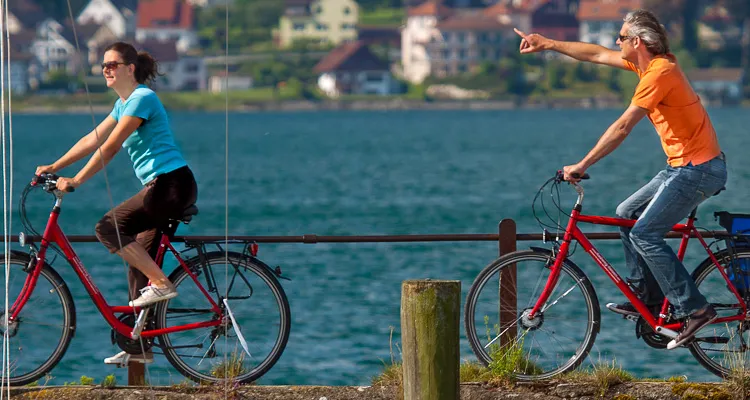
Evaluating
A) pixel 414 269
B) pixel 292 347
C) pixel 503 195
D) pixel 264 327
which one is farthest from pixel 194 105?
pixel 264 327

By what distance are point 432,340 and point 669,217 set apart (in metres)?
1.51

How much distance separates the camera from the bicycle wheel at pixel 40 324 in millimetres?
6801

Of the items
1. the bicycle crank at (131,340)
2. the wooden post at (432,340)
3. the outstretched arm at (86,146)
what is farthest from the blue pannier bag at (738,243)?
the outstretched arm at (86,146)

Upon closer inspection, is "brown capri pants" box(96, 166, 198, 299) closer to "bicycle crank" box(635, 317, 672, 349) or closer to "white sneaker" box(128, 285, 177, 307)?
"white sneaker" box(128, 285, 177, 307)

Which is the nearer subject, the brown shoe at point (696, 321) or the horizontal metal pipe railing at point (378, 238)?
the brown shoe at point (696, 321)

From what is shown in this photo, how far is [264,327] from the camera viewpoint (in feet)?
23.6

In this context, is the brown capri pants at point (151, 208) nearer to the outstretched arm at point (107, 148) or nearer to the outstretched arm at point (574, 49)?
the outstretched arm at point (107, 148)

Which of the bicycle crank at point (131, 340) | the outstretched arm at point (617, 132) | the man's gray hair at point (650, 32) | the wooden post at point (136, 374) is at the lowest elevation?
the wooden post at point (136, 374)

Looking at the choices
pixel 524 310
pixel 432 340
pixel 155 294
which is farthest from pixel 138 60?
pixel 524 310

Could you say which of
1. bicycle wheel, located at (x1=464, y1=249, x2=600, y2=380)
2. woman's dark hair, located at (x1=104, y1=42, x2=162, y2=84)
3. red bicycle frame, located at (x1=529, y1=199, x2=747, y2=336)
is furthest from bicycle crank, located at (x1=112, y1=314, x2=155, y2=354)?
red bicycle frame, located at (x1=529, y1=199, x2=747, y2=336)

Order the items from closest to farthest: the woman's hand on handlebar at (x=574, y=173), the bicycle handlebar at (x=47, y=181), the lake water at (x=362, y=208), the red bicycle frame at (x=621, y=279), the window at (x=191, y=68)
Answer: the woman's hand on handlebar at (x=574, y=173)
the bicycle handlebar at (x=47, y=181)
the red bicycle frame at (x=621, y=279)
the lake water at (x=362, y=208)
the window at (x=191, y=68)

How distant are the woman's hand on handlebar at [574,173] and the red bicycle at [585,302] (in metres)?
0.23

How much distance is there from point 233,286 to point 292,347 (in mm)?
13743

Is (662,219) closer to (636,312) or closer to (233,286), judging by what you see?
(636,312)
